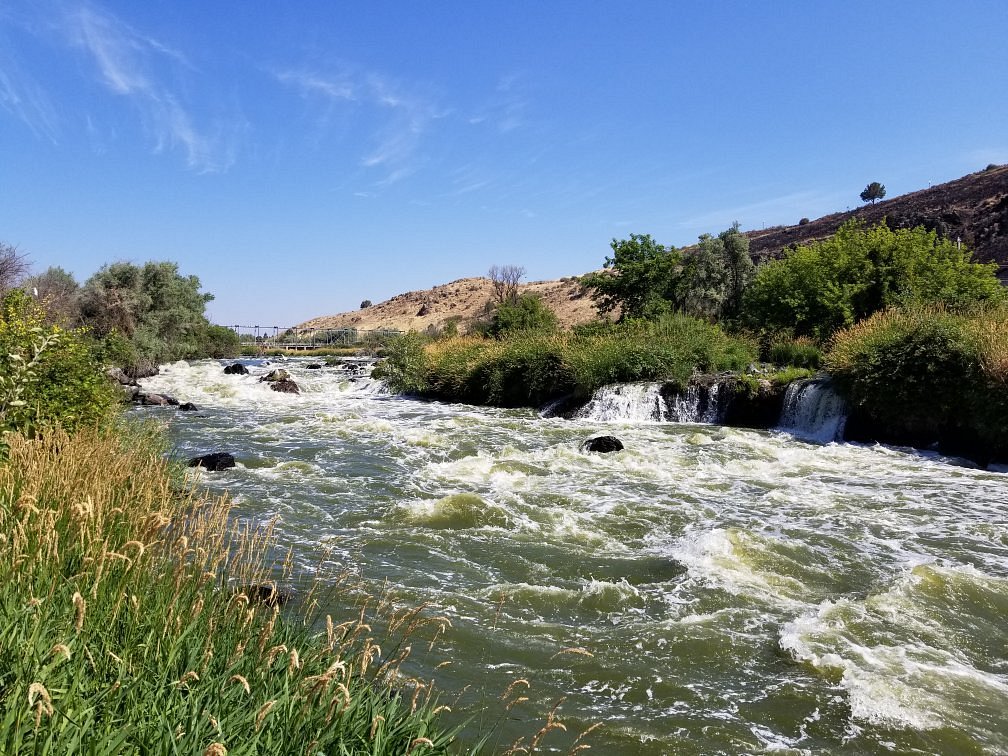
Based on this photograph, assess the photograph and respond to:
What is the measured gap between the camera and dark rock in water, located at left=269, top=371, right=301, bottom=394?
28656mm

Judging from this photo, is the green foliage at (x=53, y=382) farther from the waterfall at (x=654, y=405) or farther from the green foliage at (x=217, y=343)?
the green foliage at (x=217, y=343)

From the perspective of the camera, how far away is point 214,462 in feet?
41.0

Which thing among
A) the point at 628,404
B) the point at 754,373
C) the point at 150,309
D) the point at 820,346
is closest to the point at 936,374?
the point at 754,373

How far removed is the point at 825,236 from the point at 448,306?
185 feet

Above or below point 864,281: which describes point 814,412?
below

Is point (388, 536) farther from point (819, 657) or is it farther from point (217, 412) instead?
point (217, 412)

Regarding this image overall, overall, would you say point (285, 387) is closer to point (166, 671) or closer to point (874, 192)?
point (166, 671)

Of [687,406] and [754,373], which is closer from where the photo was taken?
[687,406]

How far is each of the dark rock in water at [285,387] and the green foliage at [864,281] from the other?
64.7 ft

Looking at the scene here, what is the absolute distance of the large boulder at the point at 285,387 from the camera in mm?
28656

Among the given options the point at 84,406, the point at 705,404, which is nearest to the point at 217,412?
the point at 84,406

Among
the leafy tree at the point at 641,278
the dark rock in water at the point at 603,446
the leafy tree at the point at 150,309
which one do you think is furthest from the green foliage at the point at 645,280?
the leafy tree at the point at 150,309

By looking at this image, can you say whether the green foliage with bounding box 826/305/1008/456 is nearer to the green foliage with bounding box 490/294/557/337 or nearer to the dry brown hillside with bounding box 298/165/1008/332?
the green foliage with bounding box 490/294/557/337

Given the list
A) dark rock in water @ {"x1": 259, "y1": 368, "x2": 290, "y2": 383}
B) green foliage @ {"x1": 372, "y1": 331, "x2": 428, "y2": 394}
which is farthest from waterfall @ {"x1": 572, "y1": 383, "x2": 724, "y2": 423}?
dark rock in water @ {"x1": 259, "y1": 368, "x2": 290, "y2": 383}
